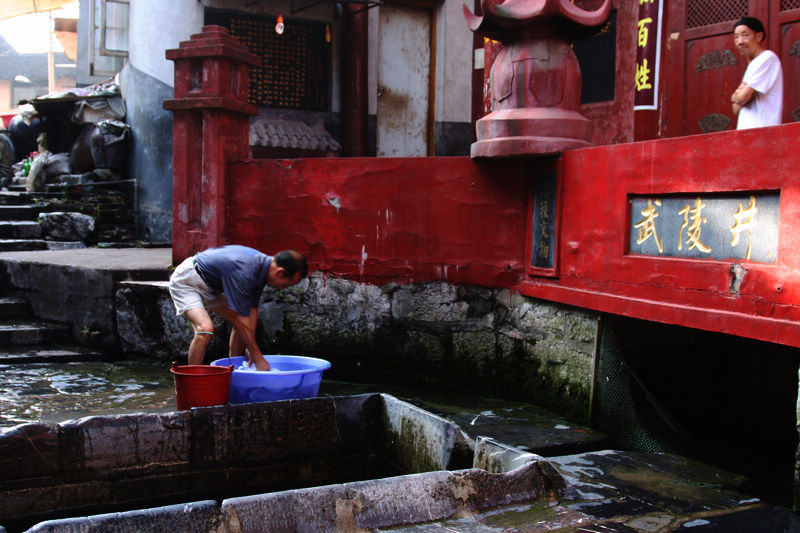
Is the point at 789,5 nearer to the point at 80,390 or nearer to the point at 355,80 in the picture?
the point at 355,80

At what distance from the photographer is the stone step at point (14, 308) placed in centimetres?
764

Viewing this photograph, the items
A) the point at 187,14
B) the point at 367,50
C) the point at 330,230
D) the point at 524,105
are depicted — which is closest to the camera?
the point at 524,105

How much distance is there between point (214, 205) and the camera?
688 centimetres

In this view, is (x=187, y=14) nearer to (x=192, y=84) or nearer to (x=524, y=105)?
(x=192, y=84)

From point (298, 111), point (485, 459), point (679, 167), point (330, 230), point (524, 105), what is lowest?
point (485, 459)

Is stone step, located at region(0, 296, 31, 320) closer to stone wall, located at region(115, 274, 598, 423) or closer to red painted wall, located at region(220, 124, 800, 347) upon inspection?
stone wall, located at region(115, 274, 598, 423)

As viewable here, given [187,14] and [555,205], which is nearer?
[555,205]

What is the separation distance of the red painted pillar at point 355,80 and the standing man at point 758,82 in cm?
656

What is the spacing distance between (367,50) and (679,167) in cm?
766

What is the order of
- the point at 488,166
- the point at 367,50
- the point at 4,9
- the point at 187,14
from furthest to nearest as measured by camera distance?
the point at 4,9, the point at 367,50, the point at 187,14, the point at 488,166

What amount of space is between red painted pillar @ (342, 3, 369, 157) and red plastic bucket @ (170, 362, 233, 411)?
737cm

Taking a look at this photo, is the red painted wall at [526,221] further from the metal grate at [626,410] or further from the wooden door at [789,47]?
the wooden door at [789,47]

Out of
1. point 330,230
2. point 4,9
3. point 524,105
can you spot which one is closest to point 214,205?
point 330,230

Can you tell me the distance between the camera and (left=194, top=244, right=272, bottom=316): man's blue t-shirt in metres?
4.95
